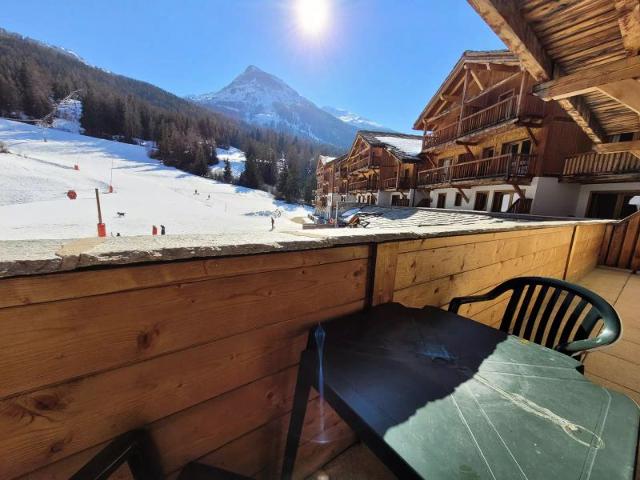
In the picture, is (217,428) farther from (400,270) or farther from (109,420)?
(400,270)

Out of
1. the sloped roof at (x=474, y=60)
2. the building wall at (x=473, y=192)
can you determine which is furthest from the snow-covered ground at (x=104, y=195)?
the sloped roof at (x=474, y=60)

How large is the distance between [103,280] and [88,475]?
506 millimetres

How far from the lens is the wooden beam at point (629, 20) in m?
2.04

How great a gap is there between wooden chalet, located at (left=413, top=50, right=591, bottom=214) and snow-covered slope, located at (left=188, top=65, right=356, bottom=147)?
136 m

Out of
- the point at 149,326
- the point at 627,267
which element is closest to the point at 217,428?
the point at 149,326

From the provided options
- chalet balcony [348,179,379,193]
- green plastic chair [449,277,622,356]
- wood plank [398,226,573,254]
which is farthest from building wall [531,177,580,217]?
chalet balcony [348,179,379,193]

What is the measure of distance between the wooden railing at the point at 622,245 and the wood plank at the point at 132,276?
320 inches

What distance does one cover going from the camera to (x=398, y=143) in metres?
19.9

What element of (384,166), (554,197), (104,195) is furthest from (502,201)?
(104,195)

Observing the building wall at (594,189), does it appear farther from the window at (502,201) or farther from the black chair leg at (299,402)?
the black chair leg at (299,402)

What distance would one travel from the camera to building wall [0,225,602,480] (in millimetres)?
681

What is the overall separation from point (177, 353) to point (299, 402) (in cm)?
52

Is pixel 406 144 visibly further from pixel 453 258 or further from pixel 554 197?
pixel 453 258

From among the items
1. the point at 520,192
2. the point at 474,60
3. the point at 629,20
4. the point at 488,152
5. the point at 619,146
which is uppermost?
the point at 474,60
